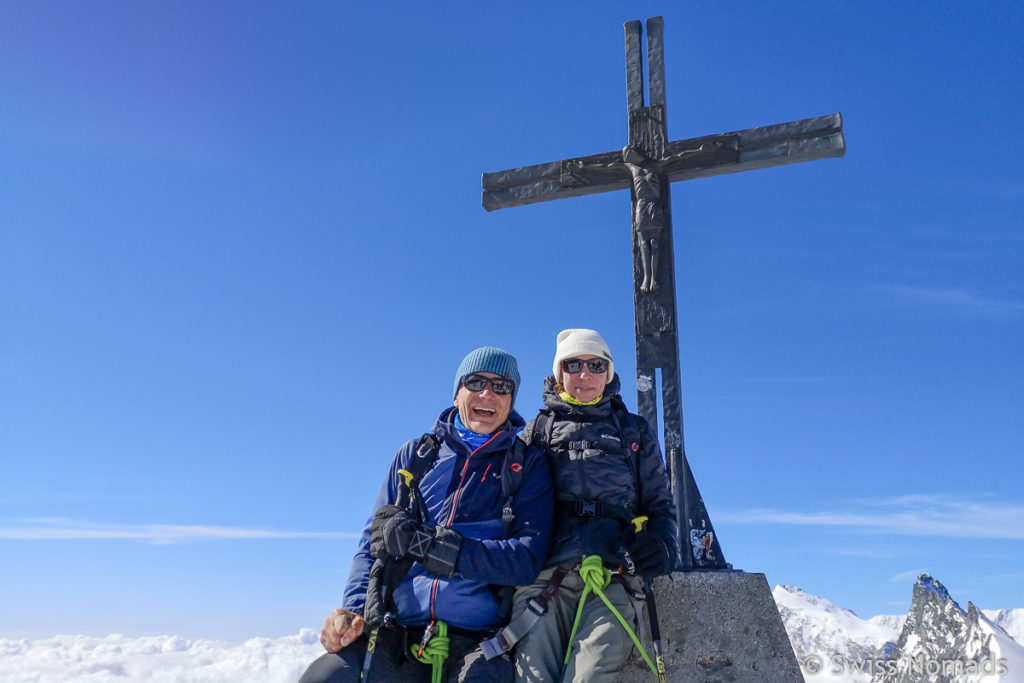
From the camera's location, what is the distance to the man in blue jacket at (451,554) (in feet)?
10.0

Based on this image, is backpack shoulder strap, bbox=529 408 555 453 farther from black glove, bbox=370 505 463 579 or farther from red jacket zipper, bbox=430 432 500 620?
black glove, bbox=370 505 463 579

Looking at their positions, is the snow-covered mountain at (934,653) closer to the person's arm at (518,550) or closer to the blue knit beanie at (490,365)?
the person's arm at (518,550)

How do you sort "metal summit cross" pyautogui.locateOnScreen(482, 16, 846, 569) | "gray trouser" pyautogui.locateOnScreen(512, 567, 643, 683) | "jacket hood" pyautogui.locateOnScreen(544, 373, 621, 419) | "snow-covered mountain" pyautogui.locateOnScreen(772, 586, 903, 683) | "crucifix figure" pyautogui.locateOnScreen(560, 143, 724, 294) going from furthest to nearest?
"snow-covered mountain" pyautogui.locateOnScreen(772, 586, 903, 683), "crucifix figure" pyautogui.locateOnScreen(560, 143, 724, 294), "metal summit cross" pyautogui.locateOnScreen(482, 16, 846, 569), "jacket hood" pyautogui.locateOnScreen(544, 373, 621, 419), "gray trouser" pyautogui.locateOnScreen(512, 567, 643, 683)

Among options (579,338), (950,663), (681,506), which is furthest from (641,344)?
(950,663)

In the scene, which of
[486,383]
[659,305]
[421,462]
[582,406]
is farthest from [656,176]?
[421,462]

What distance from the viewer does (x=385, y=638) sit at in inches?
125

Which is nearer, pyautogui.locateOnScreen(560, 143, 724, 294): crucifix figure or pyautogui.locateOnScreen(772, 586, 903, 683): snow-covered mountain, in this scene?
pyautogui.locateOnScreen(560, 143, 724, 294): crucifix figure

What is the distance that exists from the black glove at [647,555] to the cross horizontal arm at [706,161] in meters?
3.91

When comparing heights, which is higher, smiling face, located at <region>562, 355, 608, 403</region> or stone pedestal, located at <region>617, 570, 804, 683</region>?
smiling face, located at <region>562, 355, 608, 403</region>

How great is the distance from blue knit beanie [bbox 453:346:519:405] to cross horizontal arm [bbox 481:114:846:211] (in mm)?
3196

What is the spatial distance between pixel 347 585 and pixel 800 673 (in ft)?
7.79

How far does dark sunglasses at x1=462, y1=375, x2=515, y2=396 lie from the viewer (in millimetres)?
3615

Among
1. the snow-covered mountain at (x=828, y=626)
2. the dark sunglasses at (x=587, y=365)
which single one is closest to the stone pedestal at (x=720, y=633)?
the dark sunglasses at (x=587, y=365)

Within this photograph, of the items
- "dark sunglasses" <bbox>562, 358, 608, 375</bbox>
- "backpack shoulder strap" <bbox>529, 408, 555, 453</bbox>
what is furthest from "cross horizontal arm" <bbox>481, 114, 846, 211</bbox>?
"backpack shoulder strap" <bbox>529, 408, 555, 453</bbox>
